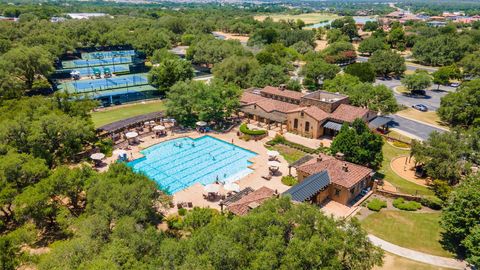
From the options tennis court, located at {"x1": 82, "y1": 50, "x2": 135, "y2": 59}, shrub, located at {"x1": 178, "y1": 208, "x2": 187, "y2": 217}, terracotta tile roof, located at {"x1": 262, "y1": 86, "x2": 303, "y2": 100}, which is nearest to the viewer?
shrub, located at {"x1": 178, "y1": 208, "x2": 187, "y2": 217}

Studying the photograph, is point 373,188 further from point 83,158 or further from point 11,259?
point 83,158

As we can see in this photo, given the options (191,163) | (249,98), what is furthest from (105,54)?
(191,163)

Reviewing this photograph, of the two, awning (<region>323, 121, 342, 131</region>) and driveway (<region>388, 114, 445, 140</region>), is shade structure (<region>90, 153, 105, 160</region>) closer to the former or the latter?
awning (<region>323, 121, 342, 131</region>)

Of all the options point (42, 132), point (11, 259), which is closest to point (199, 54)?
point (42, 132)

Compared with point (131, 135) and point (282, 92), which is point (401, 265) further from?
point (282, 92)

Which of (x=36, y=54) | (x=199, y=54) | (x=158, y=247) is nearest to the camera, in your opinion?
(x=158, y=247)

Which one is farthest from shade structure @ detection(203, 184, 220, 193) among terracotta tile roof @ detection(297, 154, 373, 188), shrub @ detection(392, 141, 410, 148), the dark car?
the dark car
